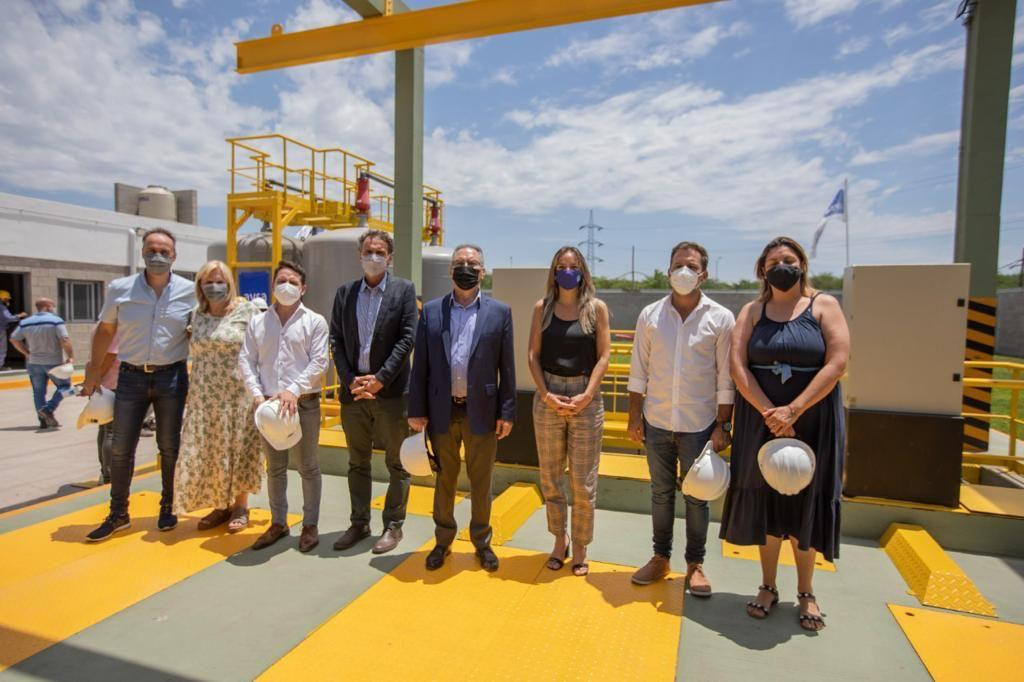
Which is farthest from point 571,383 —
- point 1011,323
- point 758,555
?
point 1011,323

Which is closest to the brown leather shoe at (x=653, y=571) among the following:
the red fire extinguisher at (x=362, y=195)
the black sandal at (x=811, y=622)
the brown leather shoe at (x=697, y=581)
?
the brown leather shoe at (x=697, y=581)

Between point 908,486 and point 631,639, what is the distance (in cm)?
293

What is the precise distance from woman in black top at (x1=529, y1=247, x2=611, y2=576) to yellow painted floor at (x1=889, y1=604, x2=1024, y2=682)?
1.90 m

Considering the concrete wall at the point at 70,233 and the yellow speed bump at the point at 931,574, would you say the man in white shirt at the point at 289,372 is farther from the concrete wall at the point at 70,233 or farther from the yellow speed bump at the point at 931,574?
the concrete wall at the point at 70,233

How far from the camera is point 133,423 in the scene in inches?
178

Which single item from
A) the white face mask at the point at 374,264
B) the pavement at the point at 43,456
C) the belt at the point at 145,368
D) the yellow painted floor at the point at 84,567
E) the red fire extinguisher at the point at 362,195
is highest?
the red fire extinguisher at the point at 362,195

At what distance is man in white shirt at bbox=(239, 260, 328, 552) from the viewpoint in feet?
13.9

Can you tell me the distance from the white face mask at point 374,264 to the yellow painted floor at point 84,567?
2.29 m

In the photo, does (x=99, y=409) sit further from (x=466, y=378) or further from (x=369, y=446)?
(x=466, y=378)

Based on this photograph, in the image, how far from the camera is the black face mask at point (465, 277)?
Result: 3891mm

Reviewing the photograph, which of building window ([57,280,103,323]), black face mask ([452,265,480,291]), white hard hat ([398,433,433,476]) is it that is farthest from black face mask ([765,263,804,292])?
building window ([57,280,103,323])

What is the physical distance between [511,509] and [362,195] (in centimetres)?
1187

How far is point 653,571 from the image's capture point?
149 inches

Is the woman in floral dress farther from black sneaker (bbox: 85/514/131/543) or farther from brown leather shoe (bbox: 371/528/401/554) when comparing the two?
brown leather shoe (bbox: 371/528/401/554)
